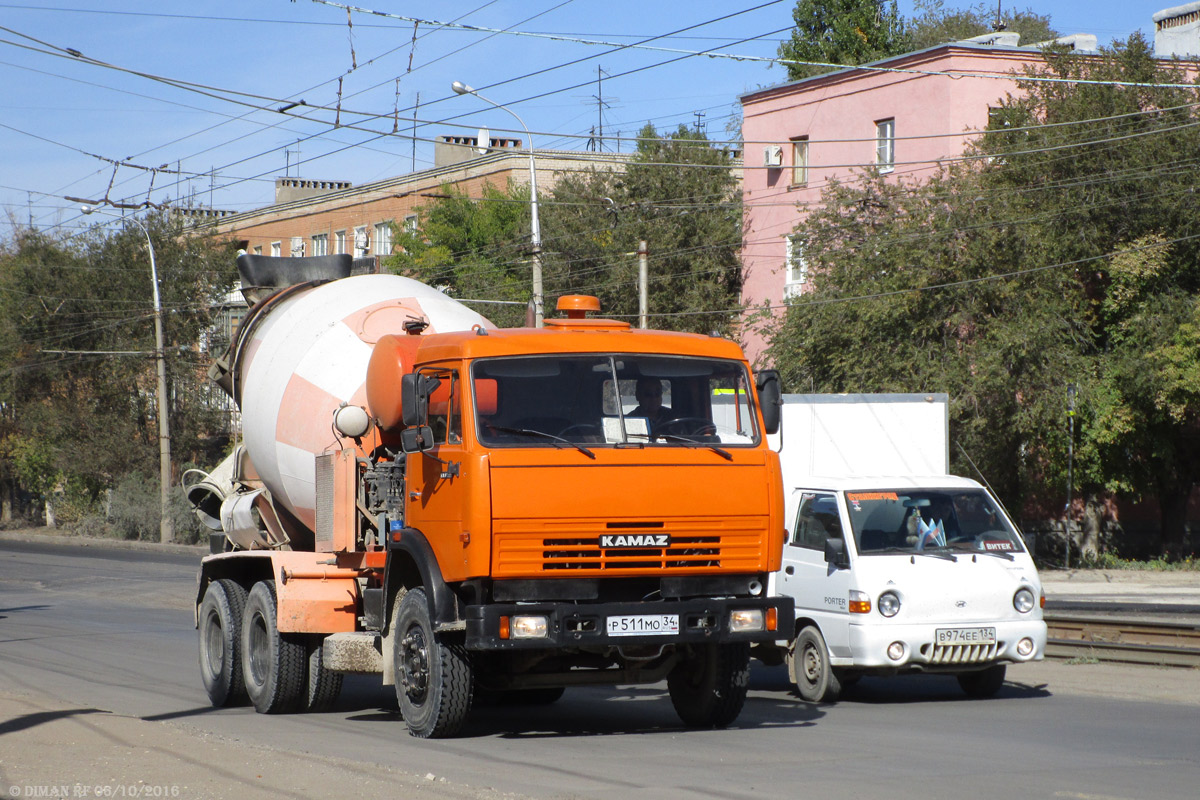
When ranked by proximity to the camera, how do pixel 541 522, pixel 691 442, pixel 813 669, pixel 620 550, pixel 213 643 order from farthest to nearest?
pixel 213 643 → pixel 813 669 → pixel 691 442 → pixel 620 550 → pixel 541 522

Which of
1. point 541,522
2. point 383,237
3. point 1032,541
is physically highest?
point 383,237

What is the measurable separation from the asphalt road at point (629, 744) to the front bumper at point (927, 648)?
1.23ft

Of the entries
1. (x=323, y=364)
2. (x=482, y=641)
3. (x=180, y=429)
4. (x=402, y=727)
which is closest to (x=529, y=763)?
(x=482, y=641)

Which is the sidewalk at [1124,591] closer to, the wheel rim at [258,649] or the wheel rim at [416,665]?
the wheel rim at [258,649]

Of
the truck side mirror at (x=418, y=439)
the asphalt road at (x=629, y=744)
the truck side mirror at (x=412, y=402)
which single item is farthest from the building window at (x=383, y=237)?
the truck side mirror at (x=412, y=402)

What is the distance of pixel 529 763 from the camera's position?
8.23 metres

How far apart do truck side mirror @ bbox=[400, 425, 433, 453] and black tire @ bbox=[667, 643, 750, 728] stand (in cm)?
231

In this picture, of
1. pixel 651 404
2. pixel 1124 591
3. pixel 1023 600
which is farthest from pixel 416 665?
pixel 1124 591

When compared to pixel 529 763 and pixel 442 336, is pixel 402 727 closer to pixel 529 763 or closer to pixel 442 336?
pixel 529 763

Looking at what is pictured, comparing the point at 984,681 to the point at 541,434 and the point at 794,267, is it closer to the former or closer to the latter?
the point at 541,434

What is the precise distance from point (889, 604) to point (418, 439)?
4208 mm

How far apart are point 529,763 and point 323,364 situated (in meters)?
4.53

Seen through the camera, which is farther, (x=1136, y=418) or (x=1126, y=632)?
(x=1136, y=418)

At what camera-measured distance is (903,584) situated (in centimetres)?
1114
